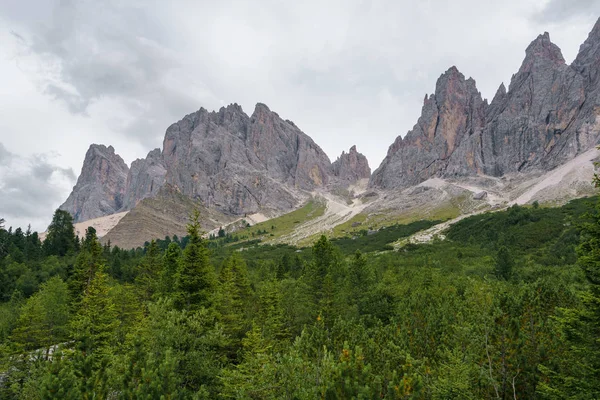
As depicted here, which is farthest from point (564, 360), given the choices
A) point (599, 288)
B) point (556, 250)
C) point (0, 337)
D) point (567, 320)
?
point (556, 250)

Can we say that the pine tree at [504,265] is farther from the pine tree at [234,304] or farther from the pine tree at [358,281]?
the pine tree at [234,304]

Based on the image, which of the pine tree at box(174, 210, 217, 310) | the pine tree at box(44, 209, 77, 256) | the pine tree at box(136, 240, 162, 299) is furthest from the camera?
the pine tree at box(44, 209, 77, 256)

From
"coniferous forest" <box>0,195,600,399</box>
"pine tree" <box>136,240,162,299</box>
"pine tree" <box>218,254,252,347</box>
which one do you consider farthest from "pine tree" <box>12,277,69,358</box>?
"pine tree" <box>218,254,252,347</box>

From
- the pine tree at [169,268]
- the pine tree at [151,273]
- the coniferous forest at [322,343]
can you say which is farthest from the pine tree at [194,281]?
the pine tree at [151,273]

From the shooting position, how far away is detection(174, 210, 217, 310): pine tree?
2597 cm

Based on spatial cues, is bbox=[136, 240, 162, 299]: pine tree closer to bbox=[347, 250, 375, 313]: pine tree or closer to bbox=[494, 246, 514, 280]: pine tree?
bbox=[347, 250, 375, 313]: pine tree

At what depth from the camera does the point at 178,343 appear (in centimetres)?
1847

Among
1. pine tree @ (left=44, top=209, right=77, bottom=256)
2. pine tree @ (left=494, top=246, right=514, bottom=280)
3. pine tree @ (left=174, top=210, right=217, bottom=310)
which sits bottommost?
pine tree @ (left=494, top=246, right=514, bottom=280)

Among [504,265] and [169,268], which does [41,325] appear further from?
[504,265]

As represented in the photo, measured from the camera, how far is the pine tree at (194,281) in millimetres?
25969

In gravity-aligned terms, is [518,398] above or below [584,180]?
below

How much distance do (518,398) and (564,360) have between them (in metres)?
2.36

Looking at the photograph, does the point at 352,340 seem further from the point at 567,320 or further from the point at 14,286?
the point at 14,286

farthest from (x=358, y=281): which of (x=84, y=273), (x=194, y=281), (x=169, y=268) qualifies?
(x=84, y=273)
